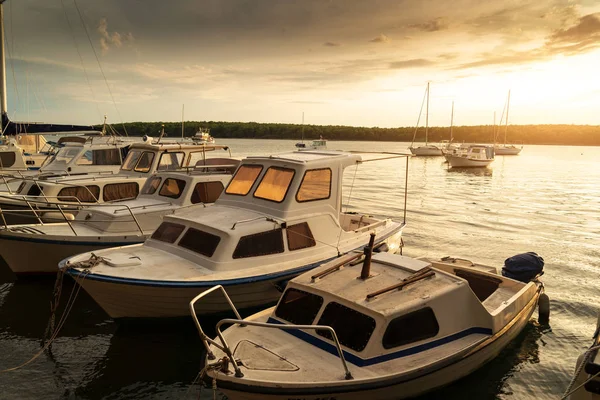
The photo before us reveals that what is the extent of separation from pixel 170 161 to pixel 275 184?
7.98 metres

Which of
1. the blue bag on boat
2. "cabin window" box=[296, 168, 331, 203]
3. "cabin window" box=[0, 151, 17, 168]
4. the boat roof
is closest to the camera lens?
the boat roof

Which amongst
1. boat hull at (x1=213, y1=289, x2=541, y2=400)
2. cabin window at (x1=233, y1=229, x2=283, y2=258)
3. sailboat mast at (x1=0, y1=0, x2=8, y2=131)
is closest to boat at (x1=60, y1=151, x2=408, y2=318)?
cabin window at (x1=233, y1=229, x2=283, y2=258)

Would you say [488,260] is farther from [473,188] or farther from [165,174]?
[473,188]

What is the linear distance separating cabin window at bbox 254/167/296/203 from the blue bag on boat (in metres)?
6.28

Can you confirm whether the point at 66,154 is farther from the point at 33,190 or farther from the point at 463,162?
the point at 463,162

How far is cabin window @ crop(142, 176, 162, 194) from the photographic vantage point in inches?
628

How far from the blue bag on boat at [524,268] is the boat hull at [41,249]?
10539 mm

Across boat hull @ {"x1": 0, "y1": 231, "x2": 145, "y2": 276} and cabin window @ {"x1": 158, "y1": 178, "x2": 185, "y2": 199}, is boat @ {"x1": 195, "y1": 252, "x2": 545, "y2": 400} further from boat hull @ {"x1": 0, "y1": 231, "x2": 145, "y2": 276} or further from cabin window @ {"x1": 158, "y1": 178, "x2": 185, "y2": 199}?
cabin window @ {"x1": 158, "y1": 178, "x2": 185, "y2": 199}

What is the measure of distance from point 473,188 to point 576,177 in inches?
924

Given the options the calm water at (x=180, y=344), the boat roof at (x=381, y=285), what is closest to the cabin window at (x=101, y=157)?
the calm water at (x=180, y=344)

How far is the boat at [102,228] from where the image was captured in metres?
12.8

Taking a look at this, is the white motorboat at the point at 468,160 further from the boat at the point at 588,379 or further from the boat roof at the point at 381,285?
the boat at the point at 588,379

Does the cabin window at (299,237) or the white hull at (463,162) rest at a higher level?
the white hull at (463,162)

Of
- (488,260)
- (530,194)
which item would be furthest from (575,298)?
(530,194)
